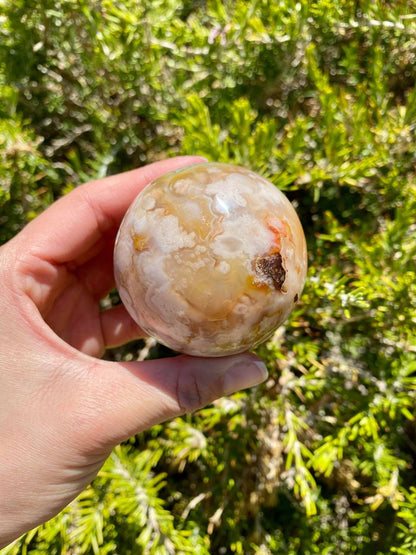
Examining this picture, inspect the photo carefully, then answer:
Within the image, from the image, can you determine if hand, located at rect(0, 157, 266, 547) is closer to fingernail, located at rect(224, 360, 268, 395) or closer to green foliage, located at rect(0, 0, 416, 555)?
fingernail, located at rect(224, 360, 268, 395)

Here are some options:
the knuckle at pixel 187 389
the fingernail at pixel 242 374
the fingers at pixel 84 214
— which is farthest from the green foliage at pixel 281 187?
the knuckle at pixel 187 389

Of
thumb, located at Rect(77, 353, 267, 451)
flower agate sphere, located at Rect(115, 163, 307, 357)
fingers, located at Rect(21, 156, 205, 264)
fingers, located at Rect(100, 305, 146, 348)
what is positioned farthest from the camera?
fingers, located at Rect(100, 305, 146, 348)

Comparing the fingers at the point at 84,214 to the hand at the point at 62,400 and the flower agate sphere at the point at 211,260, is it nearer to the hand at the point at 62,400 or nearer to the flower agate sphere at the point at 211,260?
the hand at the point at 62,400

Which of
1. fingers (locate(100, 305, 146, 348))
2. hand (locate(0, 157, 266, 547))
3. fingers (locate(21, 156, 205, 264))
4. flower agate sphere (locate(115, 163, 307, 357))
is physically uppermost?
flower agate sphere (locate(115, 163, 307, 357))

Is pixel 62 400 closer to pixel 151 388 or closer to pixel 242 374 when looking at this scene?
pixel 151 388

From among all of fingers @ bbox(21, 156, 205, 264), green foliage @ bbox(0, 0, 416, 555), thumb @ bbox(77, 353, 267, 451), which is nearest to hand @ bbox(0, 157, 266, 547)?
thumb @ bbox(77, 353, 267, 451)

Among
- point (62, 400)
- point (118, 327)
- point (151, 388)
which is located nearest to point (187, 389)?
point (151, 388)
